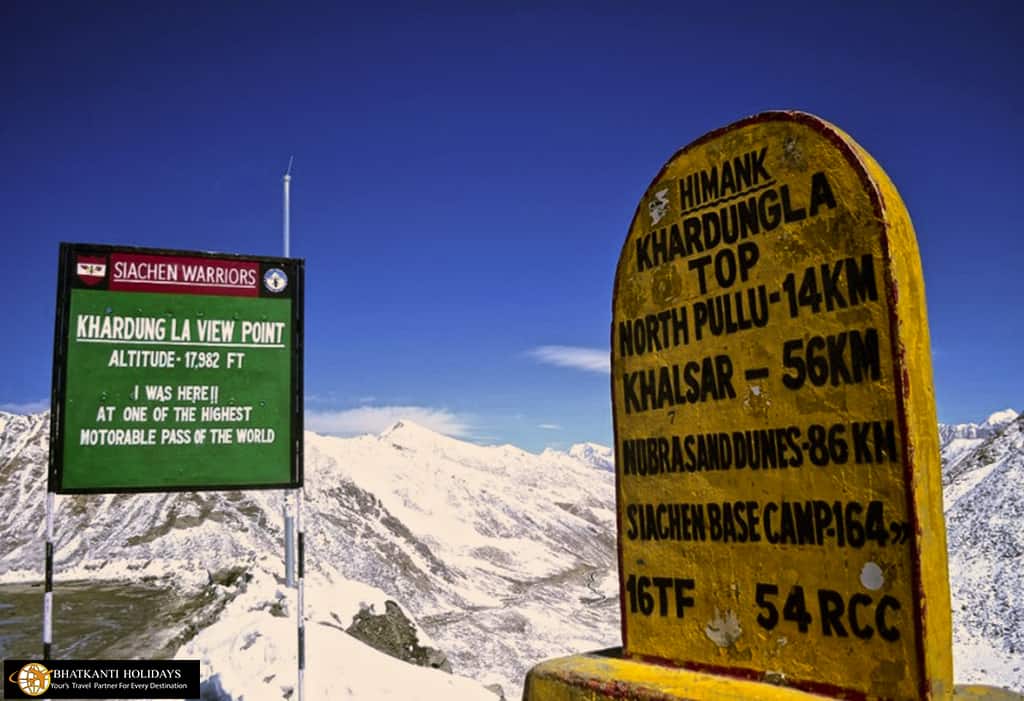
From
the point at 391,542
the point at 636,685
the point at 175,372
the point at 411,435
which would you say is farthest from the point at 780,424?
the point at 411,435

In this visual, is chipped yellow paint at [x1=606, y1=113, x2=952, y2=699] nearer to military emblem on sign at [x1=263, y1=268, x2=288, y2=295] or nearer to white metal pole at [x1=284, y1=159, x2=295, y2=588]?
military emblem on sign at [x1=263, y1=268, x2=288, y2=295]

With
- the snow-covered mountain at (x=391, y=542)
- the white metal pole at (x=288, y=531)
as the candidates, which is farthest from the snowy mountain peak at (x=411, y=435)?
the white metal pole at (x=288, y=531)

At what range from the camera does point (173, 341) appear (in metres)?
5.46

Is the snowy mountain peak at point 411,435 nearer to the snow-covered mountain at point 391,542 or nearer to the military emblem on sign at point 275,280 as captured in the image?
the snow-covered mountain at point 391,542

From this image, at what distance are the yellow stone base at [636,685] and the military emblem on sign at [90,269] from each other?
4147mm

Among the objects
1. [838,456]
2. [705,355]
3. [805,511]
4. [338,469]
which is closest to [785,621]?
[805,511]

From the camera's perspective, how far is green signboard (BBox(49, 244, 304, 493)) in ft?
16.8

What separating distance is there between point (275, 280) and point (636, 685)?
168 inches

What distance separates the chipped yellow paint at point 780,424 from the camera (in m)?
2.15

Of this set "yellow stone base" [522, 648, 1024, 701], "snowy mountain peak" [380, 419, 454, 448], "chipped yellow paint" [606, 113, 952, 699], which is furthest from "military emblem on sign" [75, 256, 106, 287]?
"snowy mountain peak" [380, 419, 454, 448]

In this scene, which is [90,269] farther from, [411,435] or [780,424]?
[411,435]

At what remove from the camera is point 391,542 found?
119ft

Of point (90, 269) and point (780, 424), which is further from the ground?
point (90, 269)

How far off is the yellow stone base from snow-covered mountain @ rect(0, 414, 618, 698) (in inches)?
609
